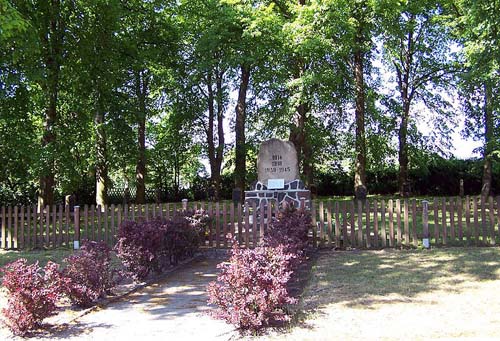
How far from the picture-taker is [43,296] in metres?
5.12

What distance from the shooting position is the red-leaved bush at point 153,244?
25.1 feet

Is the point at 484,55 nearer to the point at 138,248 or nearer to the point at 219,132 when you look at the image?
the point at 138,248

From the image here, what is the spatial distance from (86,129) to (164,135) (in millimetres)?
10134

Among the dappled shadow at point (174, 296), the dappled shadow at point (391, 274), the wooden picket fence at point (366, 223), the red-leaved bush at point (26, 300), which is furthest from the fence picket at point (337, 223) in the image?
the red-leaved bush at point (26, 300)

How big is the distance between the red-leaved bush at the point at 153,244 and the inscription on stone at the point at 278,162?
5172mm

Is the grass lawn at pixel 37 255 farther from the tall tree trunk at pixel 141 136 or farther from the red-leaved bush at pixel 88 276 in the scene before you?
the tall tree trunk at pixel 141 136

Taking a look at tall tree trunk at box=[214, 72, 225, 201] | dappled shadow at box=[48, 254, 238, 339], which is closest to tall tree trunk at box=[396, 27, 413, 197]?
tall tree trunk at box=[214, 72, 225, 201]

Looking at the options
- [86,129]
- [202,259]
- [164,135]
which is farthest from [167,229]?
[164,135]

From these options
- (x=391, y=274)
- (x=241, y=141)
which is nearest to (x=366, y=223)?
(x=391, y=274)

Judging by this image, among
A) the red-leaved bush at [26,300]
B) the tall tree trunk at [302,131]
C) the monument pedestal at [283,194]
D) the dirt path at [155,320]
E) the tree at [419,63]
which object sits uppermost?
the tree at [419,63]

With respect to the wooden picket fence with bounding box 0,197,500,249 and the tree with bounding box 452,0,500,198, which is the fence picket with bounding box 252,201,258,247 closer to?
the wooden picket fence with bounding box 0,197,500,249

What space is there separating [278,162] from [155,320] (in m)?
9.59

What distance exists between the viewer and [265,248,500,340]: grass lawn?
4.79 metres

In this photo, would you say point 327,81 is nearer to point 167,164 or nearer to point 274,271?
point 274,271
